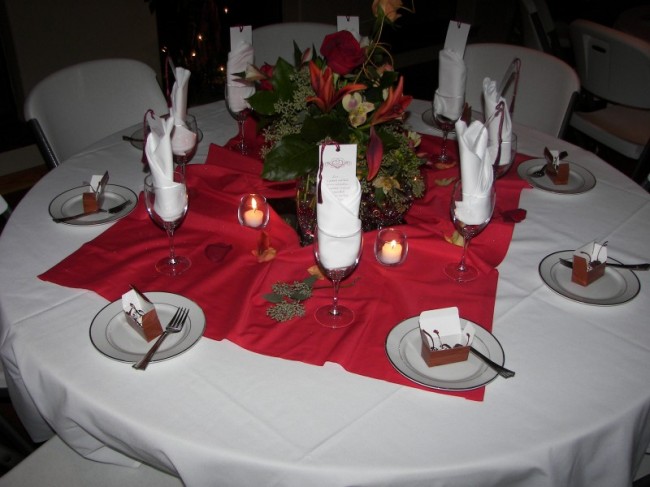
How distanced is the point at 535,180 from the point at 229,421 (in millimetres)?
1199

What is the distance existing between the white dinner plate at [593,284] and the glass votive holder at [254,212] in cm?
68

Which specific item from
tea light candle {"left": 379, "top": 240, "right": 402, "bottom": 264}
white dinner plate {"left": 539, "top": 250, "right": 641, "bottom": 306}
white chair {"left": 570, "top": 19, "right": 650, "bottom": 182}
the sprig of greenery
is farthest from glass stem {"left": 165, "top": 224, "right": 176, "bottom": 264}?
white chair {"left": 570, "top": 19, "right": 650, "bottom": 182}

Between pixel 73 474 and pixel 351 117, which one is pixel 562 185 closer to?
pixel 351 117

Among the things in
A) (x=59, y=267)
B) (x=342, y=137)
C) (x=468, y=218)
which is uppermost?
(x=342, y=137)

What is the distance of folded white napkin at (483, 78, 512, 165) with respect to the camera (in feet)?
5.43

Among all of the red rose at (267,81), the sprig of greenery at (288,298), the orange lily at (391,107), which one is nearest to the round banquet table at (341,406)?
the sprig of greenery at (288,298)

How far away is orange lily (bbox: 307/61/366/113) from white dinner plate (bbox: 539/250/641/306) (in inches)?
23.4

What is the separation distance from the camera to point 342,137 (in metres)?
1.50

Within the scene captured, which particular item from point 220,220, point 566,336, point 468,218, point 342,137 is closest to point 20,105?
point 220,220

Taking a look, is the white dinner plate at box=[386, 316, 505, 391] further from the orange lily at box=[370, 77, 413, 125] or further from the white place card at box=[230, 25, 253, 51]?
the white place card at box=[230, 25, 253, 51]

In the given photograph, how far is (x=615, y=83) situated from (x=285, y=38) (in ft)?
4.96

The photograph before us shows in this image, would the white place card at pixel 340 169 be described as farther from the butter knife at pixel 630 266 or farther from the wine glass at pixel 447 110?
the wine glass at pixel 447 110

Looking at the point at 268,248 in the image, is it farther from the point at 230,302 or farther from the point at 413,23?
the point at 413,23

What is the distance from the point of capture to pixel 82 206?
69.9 inches
